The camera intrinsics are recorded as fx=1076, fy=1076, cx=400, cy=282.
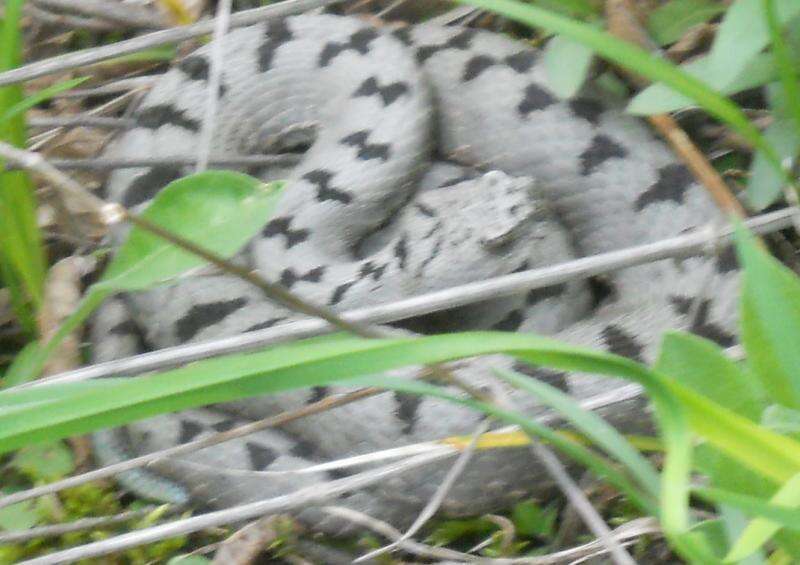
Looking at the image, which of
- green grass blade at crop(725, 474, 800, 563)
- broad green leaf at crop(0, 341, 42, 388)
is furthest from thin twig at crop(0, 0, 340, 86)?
green grass blade at crop(725, 474, 800, 563)

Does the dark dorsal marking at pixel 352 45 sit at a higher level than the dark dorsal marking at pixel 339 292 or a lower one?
higher

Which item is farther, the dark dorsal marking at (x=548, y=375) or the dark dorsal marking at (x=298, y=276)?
the dark dorsal marking at (x=298, y=276)

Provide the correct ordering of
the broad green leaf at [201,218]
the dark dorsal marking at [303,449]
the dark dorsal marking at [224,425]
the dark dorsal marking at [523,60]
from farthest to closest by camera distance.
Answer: the dark dorsal marking at [523,60] < the dark dorsal marking at [224,425] < the dark dorsal marking at [303,449] < the broad green leaf at [201,218]

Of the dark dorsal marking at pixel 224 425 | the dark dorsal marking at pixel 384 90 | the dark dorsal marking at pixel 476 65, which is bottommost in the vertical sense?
the dark dorsal marking at pixel 224 425

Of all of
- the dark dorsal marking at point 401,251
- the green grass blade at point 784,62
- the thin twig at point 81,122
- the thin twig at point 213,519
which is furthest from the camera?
the dark dorsal marking at point 401,251

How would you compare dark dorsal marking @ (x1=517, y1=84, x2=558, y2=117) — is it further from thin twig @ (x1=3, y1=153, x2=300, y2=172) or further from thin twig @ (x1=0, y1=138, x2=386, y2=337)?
thin twig @ (x1=0, y1=138, x2=386, y2=337)

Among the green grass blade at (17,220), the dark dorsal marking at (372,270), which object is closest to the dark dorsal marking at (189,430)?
the green grass blade at (17,220)

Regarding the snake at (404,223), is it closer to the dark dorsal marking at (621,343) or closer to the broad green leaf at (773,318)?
the dark dorsal marking at (621,343)

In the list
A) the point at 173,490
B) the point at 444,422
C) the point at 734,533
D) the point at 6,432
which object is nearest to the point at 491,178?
the point at 444,422
